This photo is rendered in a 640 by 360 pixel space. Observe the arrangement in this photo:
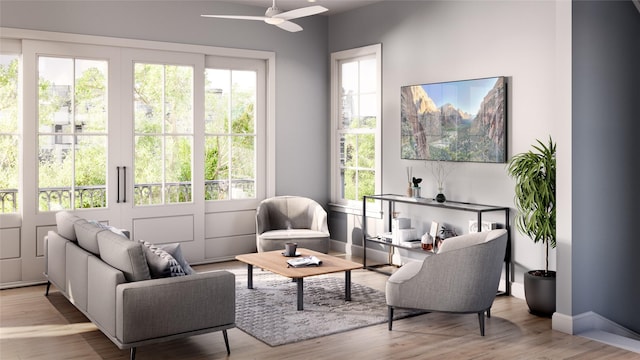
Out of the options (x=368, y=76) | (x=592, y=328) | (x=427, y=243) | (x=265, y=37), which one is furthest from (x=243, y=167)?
(x=592, y=328)

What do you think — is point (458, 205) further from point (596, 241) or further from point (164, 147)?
point (164, 147)

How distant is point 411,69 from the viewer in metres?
6.39

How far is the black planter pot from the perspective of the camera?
4.70 m

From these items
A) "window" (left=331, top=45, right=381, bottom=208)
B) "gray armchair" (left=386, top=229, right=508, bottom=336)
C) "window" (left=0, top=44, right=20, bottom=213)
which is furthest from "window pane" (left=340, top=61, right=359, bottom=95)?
"window" (left=0, top=44, right=20, bottom=213)

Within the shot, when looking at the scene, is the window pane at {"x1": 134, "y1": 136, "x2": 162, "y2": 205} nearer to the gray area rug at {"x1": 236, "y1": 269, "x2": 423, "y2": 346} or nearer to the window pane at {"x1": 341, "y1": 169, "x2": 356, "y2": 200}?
the gray area rug at {"x1": 236, "y1": 269, "x2": 423, "y2": 346}

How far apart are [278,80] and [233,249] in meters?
2.03

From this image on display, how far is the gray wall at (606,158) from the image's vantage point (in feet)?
14.3

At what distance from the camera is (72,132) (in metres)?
5.94

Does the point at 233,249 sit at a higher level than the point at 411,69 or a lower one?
lower

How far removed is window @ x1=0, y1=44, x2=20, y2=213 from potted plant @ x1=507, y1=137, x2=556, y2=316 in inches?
175

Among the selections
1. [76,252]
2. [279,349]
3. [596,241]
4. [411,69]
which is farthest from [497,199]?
[76,252]

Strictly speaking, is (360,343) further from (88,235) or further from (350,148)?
(350,148)

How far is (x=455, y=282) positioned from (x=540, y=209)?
3.33ft

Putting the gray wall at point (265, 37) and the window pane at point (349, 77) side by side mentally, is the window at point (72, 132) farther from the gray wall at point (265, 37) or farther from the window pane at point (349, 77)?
the window pane at point (349, 77)
